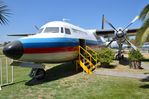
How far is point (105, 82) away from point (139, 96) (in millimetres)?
2992

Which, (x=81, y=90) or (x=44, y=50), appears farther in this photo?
(x=44, y=50)

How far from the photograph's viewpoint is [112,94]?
8.96 metres

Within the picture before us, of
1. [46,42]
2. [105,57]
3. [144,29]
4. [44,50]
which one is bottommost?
[105,57]

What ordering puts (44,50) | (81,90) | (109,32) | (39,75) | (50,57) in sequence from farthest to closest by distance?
(109,32) < (39,75) < (50,57) < (44,50) < (81,90)

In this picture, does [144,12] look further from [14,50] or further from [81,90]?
[14,50]

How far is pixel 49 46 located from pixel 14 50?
2151 mm

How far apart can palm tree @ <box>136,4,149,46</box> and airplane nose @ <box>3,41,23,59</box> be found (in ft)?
→ 18.5

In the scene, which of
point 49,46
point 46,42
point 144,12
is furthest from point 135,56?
point 46,42

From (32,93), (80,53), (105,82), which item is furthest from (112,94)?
(80,53)

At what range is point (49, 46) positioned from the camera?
12258 mm

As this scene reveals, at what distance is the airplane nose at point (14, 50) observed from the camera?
10.7 metres

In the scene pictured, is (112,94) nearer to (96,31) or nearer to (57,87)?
(57,87)

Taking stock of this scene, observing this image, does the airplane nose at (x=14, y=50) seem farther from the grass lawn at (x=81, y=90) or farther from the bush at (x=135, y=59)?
the bush at (x=135, y=59)

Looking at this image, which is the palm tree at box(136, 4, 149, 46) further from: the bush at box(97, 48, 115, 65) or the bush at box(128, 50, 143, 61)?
the bush at box(128, 50, 143, 61)
